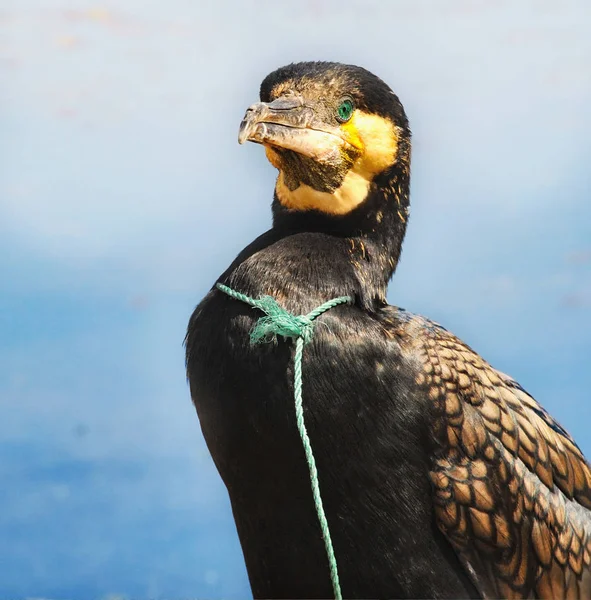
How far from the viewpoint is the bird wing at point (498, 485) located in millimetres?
3156

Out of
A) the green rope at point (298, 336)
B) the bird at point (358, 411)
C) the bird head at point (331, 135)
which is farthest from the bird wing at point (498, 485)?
the bird head at point (331, 135)

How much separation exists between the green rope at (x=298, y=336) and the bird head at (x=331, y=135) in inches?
17.8

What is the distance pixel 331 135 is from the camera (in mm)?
Result: 3146

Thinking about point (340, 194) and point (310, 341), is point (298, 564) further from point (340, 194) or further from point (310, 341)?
point (340, 194)

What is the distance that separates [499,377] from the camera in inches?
138

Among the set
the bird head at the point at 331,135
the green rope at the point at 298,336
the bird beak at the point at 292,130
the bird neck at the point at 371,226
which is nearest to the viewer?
the green rope at the point at 298,336

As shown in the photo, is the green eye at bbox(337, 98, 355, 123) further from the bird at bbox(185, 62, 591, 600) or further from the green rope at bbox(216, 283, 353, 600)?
the green rope at bbox(216, 283, 353, 600)

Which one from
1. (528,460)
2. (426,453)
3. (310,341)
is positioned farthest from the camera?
(528,460)

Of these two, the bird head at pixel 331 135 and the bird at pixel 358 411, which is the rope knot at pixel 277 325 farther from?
the bird head at pixel 331 135

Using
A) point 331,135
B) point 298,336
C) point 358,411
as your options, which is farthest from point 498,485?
point 331,135

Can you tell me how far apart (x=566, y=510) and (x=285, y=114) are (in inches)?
65.2

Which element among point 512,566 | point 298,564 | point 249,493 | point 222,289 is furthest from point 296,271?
point 512,566

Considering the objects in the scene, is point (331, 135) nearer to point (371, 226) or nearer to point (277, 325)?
point (371, 226)

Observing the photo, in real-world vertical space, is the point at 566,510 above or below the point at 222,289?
below
